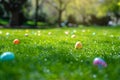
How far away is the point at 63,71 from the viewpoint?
3.62m

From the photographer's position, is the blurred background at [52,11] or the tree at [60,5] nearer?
the blurred background at [52,11]

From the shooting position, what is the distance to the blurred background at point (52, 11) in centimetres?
2744

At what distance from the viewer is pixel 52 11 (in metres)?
38.6

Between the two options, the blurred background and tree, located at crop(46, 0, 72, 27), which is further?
tree, located at crop(46, 0, 72, 27)

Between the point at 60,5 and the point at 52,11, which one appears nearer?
the point at 60,5

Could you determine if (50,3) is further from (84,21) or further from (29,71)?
(29,71)

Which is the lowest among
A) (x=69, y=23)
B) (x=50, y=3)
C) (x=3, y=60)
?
(x=69, y=23)

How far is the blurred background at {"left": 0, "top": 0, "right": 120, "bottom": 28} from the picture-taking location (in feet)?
90.0

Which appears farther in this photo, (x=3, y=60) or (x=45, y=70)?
(x=3, y=60)

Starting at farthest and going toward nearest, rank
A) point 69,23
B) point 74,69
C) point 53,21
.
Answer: point 69,23
point 53,21
point 74,69

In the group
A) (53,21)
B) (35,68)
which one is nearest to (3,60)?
(35,68)

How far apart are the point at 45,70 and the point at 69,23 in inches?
1706

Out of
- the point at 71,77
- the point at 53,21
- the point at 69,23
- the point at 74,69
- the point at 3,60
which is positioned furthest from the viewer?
the point at 69,23

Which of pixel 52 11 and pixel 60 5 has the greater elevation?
pixel 60 5
